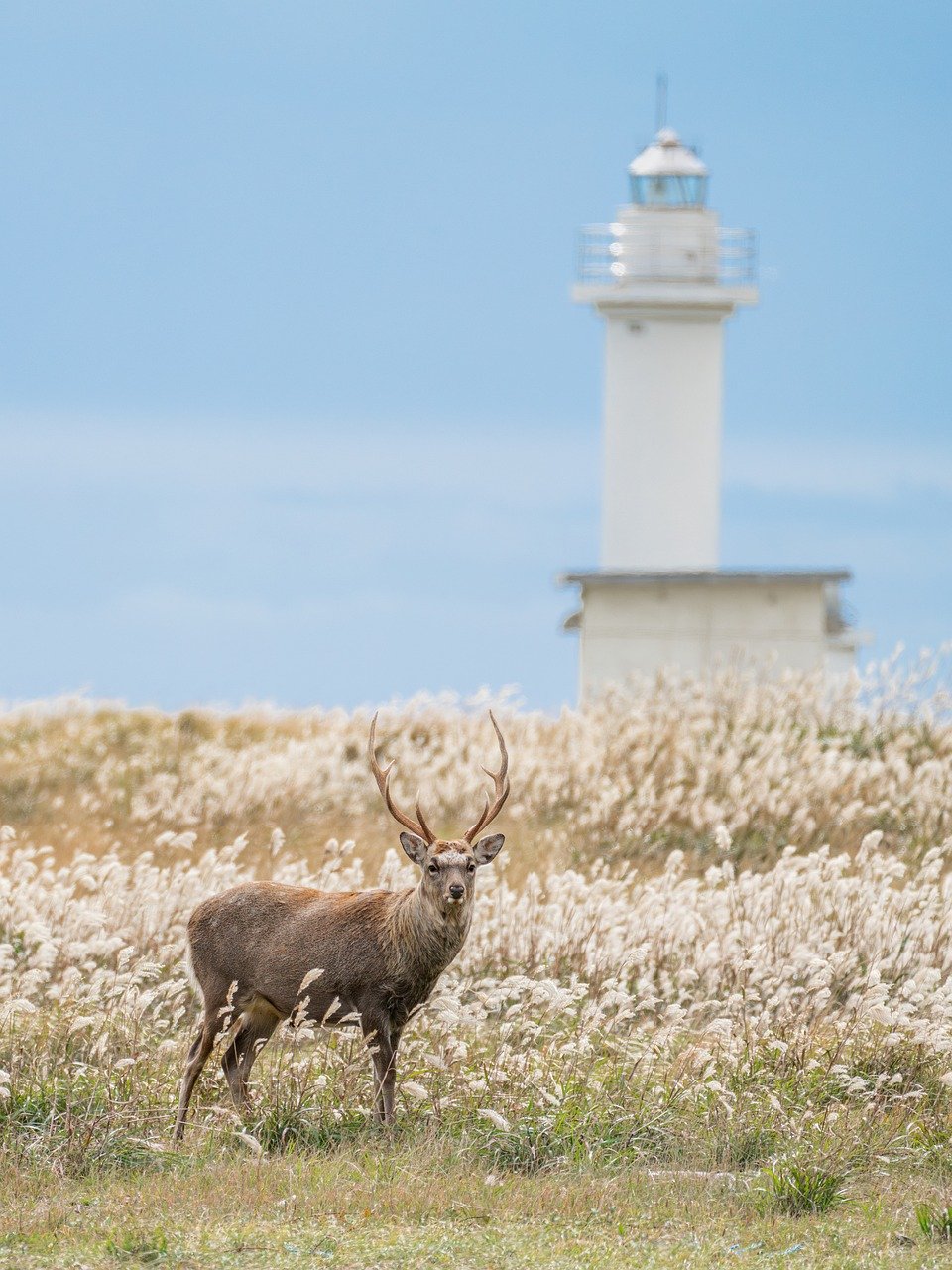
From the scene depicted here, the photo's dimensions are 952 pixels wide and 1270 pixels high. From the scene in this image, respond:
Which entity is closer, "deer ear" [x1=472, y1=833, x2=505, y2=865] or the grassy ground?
the grassy ground

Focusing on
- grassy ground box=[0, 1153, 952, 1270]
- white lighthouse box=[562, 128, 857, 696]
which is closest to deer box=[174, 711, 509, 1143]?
grassy ground box=[0, 1153, 952, 1270]

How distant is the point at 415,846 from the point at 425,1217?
1648mm

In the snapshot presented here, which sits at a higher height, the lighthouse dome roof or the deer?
the lighthouse dome roof

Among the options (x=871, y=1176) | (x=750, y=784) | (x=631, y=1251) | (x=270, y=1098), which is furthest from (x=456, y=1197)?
(x=750, y=784)

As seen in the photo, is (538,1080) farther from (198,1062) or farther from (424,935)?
(198,1062)

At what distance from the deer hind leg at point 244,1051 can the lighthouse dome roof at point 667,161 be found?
2793cm

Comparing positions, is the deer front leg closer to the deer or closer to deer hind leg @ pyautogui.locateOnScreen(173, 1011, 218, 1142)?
the deer

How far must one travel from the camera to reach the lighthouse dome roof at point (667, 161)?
33.3 meters

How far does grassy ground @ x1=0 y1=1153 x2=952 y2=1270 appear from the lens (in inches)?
247

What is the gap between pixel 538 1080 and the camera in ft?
27.0

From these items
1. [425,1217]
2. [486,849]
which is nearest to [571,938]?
[486,849]

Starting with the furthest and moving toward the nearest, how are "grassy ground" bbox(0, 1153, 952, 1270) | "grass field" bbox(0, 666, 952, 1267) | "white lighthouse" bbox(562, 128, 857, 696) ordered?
1. "white lighthouse" bbox(562, 128, 857, 696)
2. "grass field" bbox(0, 666, 952, 1267)
3. "grassy ground" bbox(0, 1153, 952, 1270)

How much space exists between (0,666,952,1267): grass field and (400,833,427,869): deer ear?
0.76 m

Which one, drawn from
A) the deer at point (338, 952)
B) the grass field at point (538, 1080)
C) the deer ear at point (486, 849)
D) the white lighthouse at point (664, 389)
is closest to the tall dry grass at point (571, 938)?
the grass field at point (538, 1080)
